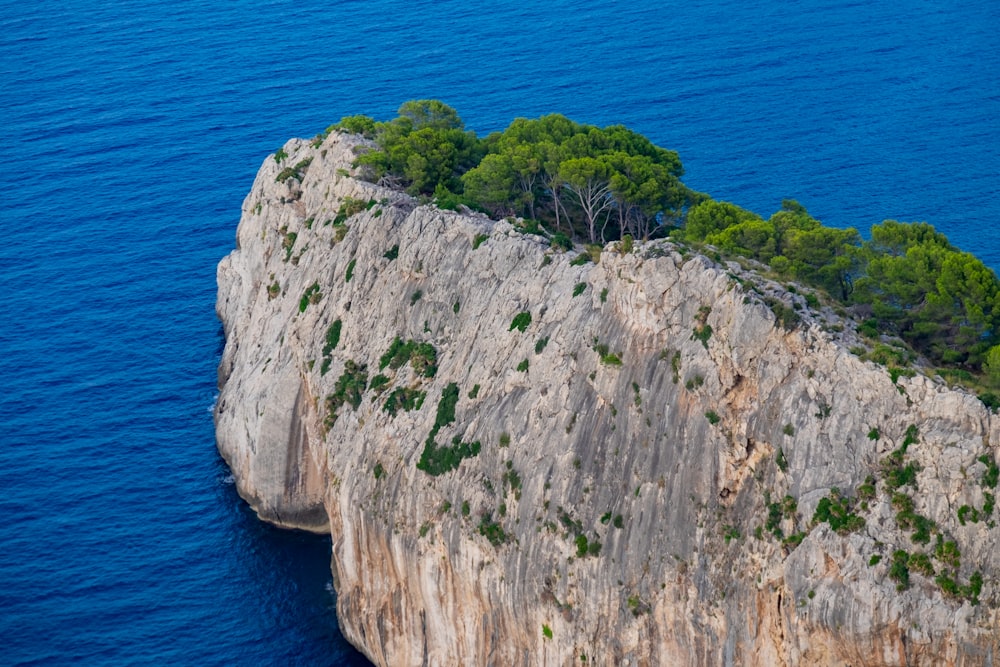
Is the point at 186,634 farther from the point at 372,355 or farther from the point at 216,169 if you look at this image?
the point at 216,169

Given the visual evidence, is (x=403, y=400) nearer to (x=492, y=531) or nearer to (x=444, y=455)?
(x=444, y=455)

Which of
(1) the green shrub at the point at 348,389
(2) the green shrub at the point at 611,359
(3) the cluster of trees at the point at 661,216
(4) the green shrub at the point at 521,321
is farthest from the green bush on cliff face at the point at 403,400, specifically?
(2) the green shrub at the point at 611,359

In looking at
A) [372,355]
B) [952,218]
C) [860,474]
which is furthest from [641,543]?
[952,218]

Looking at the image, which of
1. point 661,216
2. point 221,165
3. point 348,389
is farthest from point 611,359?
point 221,165

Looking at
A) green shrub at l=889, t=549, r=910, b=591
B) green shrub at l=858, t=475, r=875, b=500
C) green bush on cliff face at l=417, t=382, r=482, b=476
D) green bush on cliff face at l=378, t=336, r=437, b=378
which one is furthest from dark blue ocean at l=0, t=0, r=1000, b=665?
green shrub at l=889, t=549, r=910, b=591

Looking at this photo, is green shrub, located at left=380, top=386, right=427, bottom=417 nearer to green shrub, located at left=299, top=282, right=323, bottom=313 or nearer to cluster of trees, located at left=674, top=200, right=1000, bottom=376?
green shrub, located at left=299, top=282, right=323, bottom=313

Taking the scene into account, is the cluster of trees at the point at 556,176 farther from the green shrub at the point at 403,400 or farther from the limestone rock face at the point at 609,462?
the green shrub at the point at 403,400
